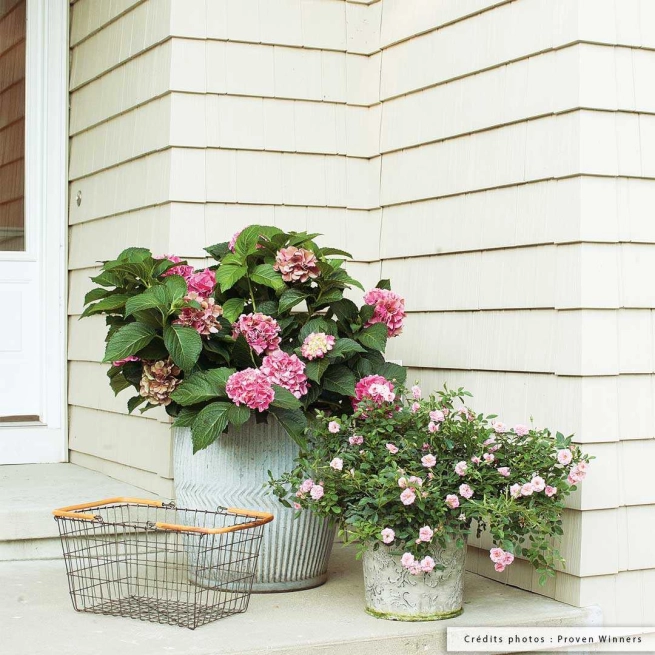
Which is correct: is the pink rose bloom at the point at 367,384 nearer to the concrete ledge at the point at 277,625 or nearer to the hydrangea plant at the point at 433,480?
the hydrangea plant at the point at 433,480

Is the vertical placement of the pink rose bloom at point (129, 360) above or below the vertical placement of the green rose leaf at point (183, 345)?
below

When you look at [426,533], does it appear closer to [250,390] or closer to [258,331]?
[250,390]

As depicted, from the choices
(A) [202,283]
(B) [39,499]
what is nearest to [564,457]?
(A) [202,283]

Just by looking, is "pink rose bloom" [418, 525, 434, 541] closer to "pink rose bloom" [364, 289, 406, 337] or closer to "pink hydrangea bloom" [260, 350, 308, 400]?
"pink hydrangea bloom" [260, 350, 308, 400]

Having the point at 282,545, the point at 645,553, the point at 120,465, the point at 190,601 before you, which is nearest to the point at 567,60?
the point at 645,553

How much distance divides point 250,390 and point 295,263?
397 millimetres

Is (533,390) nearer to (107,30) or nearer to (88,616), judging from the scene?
(88,616)

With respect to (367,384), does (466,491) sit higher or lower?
lower

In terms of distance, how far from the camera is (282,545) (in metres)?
2.79

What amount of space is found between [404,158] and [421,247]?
1.04 ft

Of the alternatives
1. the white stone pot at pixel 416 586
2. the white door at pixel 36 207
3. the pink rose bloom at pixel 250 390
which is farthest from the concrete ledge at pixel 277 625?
the white door at pixel 36 207

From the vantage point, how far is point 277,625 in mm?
2484

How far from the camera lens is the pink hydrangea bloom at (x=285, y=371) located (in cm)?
267

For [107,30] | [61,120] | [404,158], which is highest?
[107,30]
